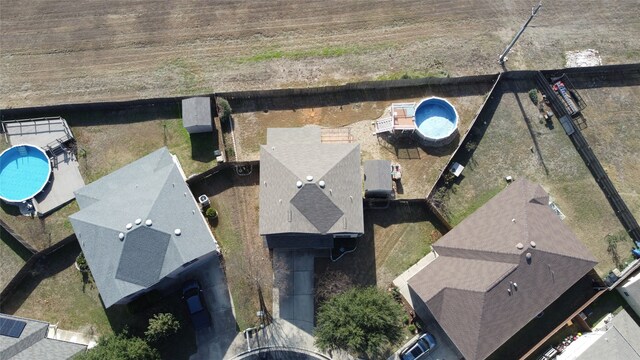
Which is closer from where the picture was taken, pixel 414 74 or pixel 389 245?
pixel 389 245

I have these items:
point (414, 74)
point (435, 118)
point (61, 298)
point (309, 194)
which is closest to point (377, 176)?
point (309, 194)

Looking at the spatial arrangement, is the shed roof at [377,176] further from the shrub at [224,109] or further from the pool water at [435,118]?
the shrub at [224,109]

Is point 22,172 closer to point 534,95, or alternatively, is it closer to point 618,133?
point 534,95

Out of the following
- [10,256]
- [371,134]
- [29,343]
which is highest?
[10,256]

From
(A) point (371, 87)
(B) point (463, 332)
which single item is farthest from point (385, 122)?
(B) point (463, 332)

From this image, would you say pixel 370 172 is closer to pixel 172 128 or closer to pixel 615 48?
pixel 172 128

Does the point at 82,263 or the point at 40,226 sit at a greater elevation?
the point at 40,226

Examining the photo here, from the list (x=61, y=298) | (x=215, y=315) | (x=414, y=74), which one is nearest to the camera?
(x=215, y=315)
